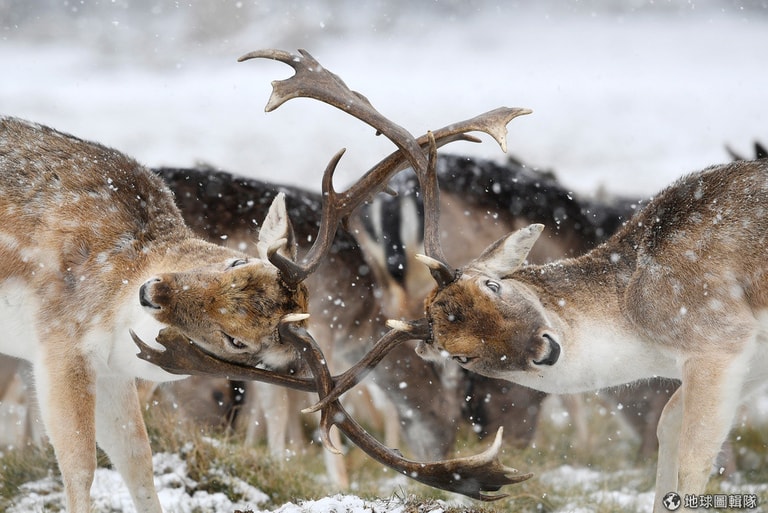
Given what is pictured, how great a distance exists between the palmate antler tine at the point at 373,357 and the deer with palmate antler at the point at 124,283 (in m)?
0.07

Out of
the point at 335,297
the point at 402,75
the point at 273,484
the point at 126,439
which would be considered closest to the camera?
the point at 126,439

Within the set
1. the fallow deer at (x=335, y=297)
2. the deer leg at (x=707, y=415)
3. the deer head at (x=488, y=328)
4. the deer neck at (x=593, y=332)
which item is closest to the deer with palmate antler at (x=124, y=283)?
the deer head at (x=488, y=328)

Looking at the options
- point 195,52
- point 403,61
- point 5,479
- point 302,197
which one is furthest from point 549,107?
point 5,479

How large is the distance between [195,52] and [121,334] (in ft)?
51.7

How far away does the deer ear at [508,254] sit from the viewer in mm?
4930

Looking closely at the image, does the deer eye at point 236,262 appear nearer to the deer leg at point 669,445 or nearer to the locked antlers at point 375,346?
the locked antlers at point 375,346

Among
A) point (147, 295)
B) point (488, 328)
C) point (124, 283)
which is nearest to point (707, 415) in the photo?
point (488, 328)

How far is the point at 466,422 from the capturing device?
7527 mm

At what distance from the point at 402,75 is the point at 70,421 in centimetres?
1514

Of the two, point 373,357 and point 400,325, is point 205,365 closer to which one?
point 373,357

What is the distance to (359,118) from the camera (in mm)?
4852

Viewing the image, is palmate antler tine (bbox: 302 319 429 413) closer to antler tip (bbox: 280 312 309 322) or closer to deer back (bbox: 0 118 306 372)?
deer back (bbox: 0 118 306 372)

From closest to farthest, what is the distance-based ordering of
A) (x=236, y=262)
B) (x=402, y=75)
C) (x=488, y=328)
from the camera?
1. (x=236, y=262)
2. (x=488, y=328)
3. (x=402, y=75)

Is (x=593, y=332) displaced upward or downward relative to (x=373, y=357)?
upward
